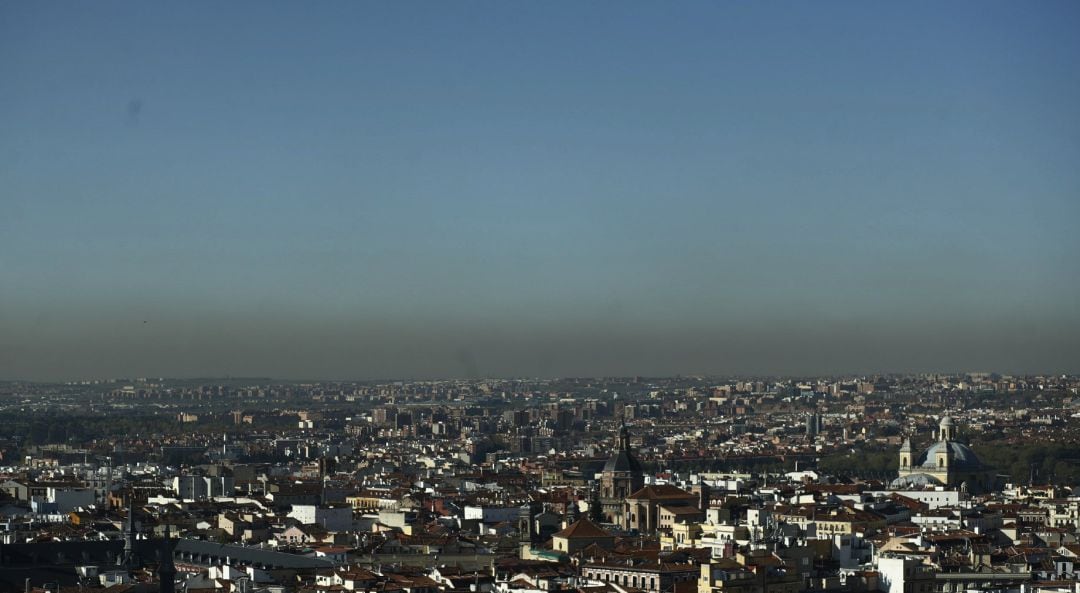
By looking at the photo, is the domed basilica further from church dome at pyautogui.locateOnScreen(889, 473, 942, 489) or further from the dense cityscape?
the dense cityscape

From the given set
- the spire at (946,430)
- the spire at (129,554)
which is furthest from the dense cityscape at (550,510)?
the spire at (946,430)

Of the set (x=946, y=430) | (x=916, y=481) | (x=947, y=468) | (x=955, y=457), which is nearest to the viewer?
(x=916, y=481)

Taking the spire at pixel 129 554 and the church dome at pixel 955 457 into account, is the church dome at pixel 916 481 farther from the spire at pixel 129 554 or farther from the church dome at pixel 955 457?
the spire at pixel 129 554

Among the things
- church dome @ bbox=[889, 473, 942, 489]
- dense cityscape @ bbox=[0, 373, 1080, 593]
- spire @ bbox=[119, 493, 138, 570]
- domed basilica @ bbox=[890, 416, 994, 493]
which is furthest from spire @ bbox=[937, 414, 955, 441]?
spire @ bbox=[119, 493, 138, 570]

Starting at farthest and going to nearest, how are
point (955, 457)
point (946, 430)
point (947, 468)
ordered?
point (946, 430)
point (955, 457)
point (947, 468)

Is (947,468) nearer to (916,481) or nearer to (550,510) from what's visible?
(916,481)

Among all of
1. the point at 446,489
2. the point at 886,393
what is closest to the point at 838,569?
the point at 446,489

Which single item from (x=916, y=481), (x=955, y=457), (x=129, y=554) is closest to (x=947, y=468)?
(x=955, y=457)
